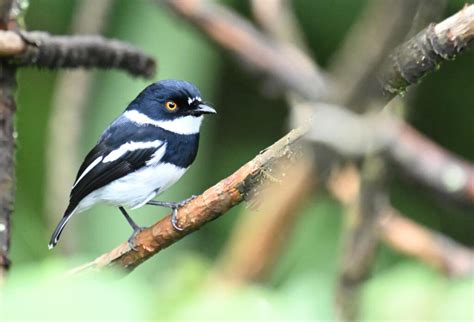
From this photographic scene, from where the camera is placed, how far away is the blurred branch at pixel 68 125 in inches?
102

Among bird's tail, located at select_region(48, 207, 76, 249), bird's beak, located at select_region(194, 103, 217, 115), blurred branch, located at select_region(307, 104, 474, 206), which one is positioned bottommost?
bird's tail, located at select_region(48, 207, 76, 249)

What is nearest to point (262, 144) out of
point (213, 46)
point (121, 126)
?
point (213, 46)

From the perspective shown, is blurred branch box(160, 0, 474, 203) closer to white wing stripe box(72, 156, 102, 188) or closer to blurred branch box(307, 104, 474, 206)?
blurred branch box(307, 104, 474, 206)

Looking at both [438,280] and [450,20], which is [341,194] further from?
[438,280]

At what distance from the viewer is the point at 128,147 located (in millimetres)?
→ 2123

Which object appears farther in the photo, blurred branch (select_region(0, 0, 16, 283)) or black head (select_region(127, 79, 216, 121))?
black head (select_region(127, 79, 216, 121))

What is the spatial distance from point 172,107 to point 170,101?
0.07 feet

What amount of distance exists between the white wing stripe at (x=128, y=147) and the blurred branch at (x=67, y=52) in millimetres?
542

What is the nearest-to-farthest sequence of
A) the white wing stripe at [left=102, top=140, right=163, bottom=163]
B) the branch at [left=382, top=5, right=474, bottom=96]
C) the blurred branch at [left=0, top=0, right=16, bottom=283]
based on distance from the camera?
the branch at [left=382, top=5, right=474, bottom=96] → the blurred branch at [left=0, top=0, right=16, bottom=283] → the white wing stripe at [left=102, top=140, right=163, bottom=163]

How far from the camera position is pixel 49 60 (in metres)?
1.50

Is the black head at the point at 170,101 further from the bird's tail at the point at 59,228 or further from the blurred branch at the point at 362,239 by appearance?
the blurred branch at the point at 362,239

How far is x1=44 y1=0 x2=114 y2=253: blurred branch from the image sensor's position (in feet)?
8.49

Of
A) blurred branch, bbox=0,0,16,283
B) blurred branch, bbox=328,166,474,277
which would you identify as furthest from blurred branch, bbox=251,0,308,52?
blurred branch, bbox=0,0,16,283

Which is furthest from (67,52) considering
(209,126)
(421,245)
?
(209,126)
